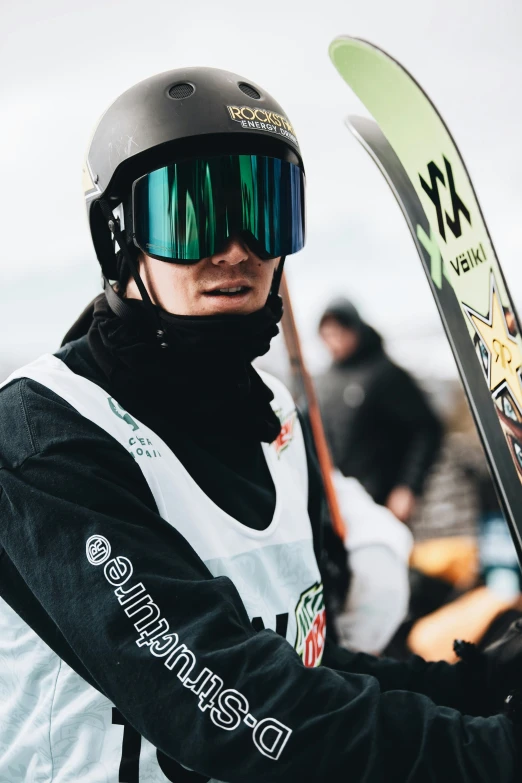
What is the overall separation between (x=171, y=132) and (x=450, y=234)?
0.49 meters

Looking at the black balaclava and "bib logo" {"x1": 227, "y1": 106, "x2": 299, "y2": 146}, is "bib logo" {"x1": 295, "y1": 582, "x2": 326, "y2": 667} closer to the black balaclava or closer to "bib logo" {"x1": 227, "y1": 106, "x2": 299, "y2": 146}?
the black balaclava

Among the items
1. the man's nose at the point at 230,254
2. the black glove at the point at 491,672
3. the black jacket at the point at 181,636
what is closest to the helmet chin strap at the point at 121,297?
the man's nose at the point at 230,254

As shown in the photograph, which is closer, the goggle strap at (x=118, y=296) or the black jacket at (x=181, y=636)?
the black jacket at (x=181, y=636)

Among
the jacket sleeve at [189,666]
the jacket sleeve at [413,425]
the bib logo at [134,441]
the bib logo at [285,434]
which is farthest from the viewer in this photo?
the jacket sleeve at [413,425]

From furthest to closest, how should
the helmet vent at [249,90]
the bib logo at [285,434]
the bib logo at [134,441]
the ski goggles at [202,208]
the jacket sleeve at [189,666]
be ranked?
the bib logo at [285,434] < the helmet vent at [249,90] < the ski goggles at [202,208] < the bib logo at [134,441] < the jacket sleeve at [189,666]

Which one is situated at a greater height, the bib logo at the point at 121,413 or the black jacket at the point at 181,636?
the bib logo at the point at 121,413

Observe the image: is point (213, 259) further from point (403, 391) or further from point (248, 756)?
point (403, 391)

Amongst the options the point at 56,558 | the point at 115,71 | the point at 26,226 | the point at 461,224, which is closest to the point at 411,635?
the point at 461,224

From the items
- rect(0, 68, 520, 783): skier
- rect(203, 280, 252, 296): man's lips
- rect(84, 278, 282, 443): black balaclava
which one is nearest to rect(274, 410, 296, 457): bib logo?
rect(0, 68, 520, 783): skier

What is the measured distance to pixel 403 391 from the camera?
2396 mm

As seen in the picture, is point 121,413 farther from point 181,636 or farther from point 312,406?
point 312,406

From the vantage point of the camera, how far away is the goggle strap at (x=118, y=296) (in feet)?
4.05

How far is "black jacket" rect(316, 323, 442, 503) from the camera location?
2.37 m

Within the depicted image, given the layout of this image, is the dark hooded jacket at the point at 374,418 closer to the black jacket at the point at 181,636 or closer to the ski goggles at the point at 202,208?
the ski goggles at the point at 202,208
